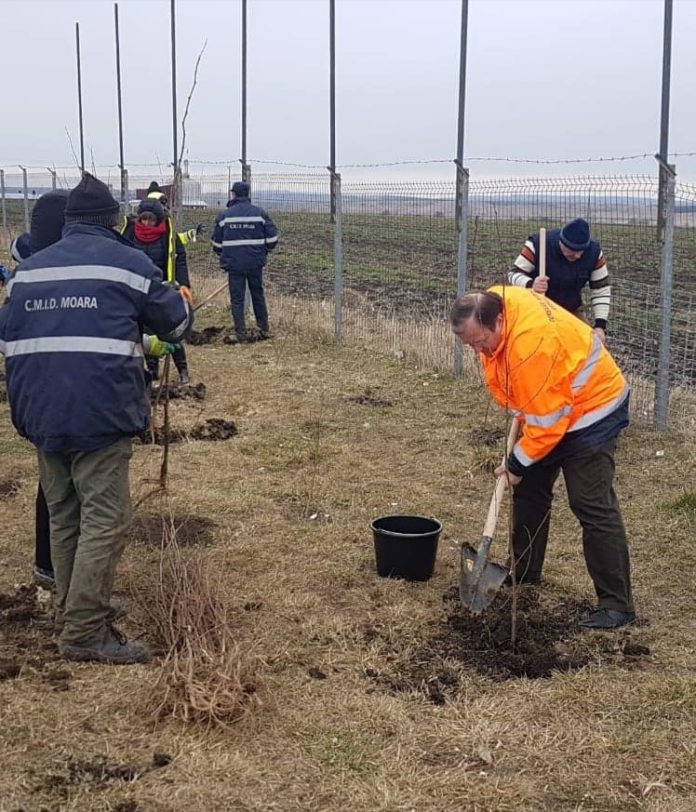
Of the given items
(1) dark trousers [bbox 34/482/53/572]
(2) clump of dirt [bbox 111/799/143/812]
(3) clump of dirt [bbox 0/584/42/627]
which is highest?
(1) dark trousers [bbox 34/482/53/572]

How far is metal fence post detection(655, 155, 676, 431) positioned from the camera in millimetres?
7069

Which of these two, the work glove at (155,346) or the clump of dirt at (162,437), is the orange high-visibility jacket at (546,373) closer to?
the work glove at (155,346)

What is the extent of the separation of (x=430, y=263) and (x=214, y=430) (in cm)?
1419

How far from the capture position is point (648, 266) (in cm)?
2098

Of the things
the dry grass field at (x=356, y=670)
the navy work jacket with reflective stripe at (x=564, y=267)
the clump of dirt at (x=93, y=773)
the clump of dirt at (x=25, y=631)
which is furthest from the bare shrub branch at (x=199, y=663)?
the navy work jacket with reflective stripe at (x=564, y=267)

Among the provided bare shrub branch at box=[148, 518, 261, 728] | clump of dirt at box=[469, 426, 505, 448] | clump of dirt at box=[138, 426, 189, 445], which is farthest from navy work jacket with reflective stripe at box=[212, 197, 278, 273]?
bare shrub branch at box=[148, 518, 261, 728]

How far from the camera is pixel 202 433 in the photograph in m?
7.61

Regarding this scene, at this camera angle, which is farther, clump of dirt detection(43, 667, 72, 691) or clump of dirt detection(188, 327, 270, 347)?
clump of dirt detection(188, 327, 270, 347)

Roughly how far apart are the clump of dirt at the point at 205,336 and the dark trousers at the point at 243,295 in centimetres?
31

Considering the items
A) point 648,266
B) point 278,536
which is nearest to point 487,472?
point 278,536

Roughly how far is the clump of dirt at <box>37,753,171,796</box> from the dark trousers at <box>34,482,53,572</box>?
157cm

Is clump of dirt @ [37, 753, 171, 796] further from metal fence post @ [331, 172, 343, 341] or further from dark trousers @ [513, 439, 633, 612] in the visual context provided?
metal fence post @ [331, 172, 343, 341]

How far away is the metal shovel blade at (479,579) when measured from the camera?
14.1ft

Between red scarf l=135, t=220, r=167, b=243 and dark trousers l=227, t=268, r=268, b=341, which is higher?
red scarf l=135, t=220, r=167, b=243
